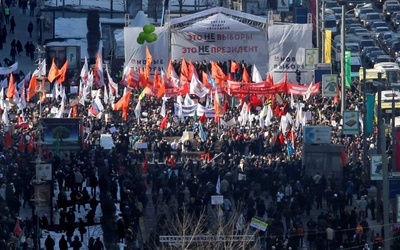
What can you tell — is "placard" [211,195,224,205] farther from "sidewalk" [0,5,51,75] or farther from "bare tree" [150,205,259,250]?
"sidewalk" [0,5,51,75]

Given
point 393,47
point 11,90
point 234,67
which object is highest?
point 393,47

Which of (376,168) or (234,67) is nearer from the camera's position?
(376,168)

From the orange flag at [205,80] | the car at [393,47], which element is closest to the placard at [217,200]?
the orange flag at [205,80]

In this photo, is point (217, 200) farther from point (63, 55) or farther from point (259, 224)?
point (63, 55)

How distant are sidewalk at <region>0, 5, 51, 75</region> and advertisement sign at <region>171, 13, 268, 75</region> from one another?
22.5 ft

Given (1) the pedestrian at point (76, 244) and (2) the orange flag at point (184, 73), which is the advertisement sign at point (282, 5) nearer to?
(2) the orange flag at point (184, 73)

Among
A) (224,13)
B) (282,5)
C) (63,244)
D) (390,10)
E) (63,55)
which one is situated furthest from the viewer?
(390,10)

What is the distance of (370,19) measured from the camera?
109 meters

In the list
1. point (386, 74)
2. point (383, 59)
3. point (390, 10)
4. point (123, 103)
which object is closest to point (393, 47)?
point (383, 59)

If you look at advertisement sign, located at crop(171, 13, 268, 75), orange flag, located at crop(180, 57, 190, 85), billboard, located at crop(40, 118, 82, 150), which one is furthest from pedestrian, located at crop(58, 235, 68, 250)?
advertisement sign, located at crop(171, 13, 268, 75)

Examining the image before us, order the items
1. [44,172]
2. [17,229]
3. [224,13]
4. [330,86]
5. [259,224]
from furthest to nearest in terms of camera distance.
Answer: [224,13] < [330,86] < [44,172] < [17,229] < [259,224]

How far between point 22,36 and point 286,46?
1578 cm

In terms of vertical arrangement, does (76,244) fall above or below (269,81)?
below

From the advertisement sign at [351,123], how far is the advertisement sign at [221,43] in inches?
588
